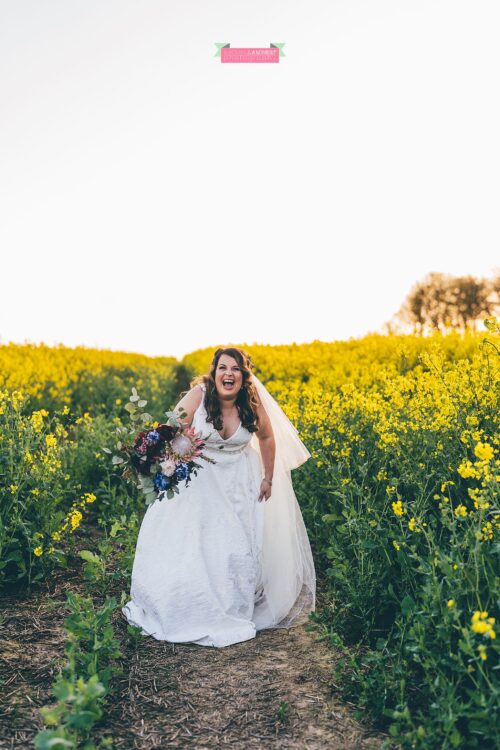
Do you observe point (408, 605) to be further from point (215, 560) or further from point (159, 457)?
point (159, 457)

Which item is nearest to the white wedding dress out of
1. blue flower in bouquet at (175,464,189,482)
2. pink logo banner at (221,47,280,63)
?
blue flower in bouquet at (175,464,189,482)

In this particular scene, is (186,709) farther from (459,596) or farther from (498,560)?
(498,560)

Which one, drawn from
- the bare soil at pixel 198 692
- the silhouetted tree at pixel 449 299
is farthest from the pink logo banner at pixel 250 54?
the silhouetted tree at pixel 449 299

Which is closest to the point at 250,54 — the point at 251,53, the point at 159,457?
the point at 251,53

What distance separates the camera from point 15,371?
1280 centimetres

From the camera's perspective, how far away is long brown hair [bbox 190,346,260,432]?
5.25 meters

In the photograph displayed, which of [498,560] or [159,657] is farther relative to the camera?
[159,657]

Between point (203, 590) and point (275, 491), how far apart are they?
42.5 inches

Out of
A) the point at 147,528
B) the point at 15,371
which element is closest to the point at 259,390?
the point at 147,528

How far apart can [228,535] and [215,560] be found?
0.21 metres

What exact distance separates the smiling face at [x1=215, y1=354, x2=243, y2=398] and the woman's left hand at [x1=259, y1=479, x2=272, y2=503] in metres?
0.78

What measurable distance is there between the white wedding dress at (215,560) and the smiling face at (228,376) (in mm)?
275

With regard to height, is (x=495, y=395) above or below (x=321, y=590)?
above

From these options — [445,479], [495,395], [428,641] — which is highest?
[495,395]
